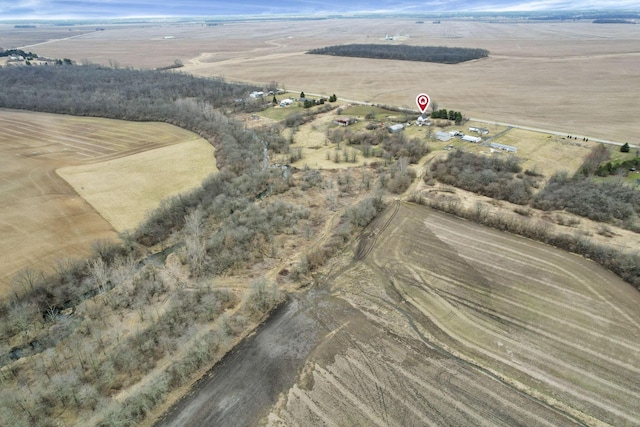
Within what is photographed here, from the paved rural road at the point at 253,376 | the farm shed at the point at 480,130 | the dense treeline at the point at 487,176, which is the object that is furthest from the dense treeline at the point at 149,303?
the farm shed at the point at 480,130

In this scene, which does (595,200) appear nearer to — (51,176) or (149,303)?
(149,303)

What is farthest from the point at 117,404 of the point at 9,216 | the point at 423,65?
the point at 423,65

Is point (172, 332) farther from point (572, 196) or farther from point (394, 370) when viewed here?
point (572, 196)

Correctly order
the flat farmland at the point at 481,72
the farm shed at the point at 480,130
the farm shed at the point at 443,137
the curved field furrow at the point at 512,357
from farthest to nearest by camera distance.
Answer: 1. the flat farmland at the point at 481,72
2. the farm shed at the point at 480,130
3. the farm shed at the point at 443,137
4. the curved field furrow at the point at 512,357

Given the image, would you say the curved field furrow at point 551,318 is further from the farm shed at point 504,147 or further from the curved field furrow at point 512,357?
the farm shed at point 504,147

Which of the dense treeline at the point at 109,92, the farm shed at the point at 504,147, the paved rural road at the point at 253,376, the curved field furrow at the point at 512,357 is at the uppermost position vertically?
the dense treeline at the point at 109,92

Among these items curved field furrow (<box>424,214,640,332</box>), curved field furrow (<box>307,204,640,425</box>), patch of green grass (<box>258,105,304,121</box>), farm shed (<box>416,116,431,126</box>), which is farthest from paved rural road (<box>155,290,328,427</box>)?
patch of green grass (<box>258,105,304,121</box>)
